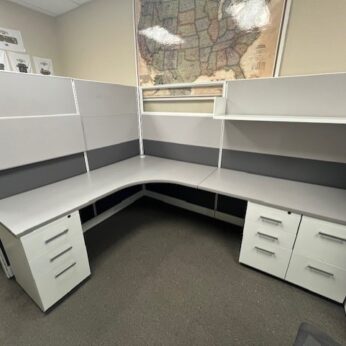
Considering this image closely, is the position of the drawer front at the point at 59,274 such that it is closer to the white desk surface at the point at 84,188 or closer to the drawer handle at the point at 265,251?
the white desk surface at the point at 84,188

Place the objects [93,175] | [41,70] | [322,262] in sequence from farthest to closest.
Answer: [41,70]
[93,175]
[322,262]

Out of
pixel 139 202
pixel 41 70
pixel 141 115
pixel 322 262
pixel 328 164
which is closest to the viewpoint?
pixel 322 262

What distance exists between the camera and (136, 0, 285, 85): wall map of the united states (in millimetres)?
1615

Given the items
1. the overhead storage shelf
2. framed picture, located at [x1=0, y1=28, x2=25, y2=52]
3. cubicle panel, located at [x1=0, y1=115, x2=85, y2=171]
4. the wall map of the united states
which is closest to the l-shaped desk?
cubicle panel, located at [x1=0, y1=115, x2=85, y2=171]

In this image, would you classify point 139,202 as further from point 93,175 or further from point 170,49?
point 170,49

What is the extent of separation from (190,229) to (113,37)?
2.57 m

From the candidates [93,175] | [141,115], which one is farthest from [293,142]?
[93,175]

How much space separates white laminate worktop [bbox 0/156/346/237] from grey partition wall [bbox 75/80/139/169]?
0.19m

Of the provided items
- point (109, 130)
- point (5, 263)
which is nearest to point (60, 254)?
point (5, 263)

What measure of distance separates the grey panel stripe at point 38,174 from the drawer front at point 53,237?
55 cm

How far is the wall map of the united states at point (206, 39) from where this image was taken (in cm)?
162

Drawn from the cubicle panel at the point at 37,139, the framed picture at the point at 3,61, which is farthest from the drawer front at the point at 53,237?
the framed picture at the point at 3,61

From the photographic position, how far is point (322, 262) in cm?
128

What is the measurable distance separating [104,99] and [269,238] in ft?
6.40
